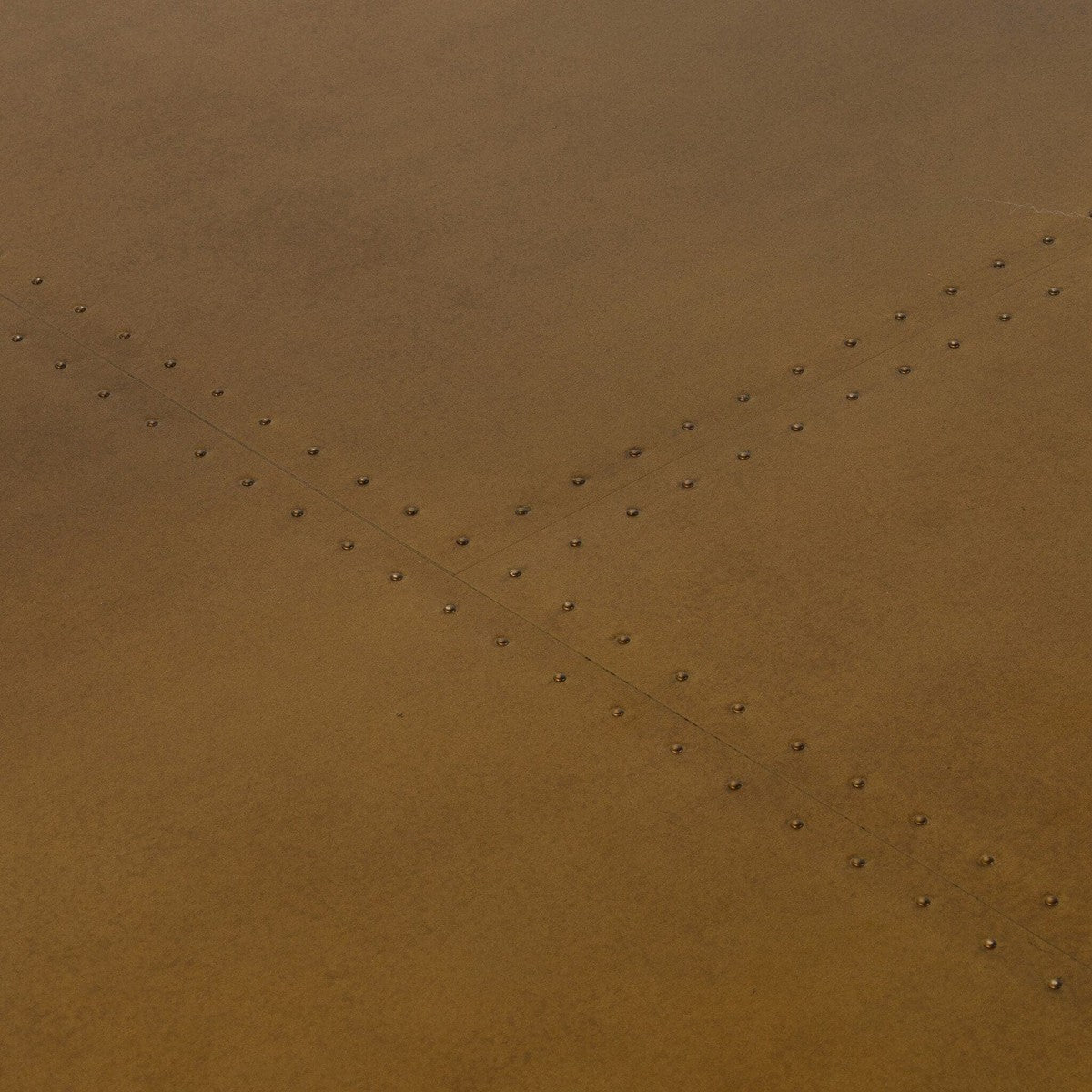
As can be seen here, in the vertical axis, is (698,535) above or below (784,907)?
above

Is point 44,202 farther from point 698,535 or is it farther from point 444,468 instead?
point 698,535

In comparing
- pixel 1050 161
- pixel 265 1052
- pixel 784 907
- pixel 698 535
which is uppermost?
pixel 1050 161

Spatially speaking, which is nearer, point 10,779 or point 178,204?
point 10,779

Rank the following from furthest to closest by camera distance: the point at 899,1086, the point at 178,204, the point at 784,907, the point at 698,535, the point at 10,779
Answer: the point at 178,204 < the point at 698,535 < the point at 10,779 < the point at 784,907 < the point at 899,1086

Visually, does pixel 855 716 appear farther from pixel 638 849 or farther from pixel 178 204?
pixel 178 204

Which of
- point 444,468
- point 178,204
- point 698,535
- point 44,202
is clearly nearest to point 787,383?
point 698,535

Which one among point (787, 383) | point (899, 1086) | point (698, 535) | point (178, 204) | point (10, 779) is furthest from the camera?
point (178, 204)
